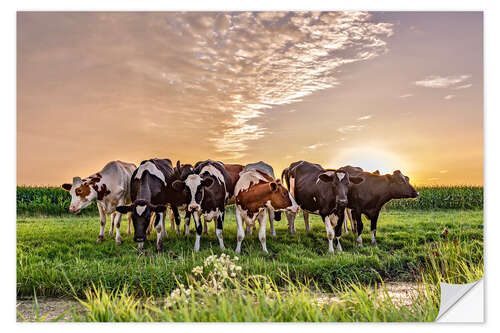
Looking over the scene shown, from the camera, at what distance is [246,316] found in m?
4.34

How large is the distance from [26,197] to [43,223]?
64 centimetres

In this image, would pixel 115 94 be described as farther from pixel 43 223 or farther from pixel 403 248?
pixel 403 248

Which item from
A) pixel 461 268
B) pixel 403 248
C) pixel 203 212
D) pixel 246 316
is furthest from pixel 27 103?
pixel 461 268

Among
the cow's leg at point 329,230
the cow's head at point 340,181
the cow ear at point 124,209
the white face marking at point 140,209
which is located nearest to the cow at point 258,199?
the cow's leg at point 329,230

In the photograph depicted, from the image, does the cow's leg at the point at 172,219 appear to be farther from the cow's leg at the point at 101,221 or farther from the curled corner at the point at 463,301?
the curled corner at the point at 463,301

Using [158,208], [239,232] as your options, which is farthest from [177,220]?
[239,232]

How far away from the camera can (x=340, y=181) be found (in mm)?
6633

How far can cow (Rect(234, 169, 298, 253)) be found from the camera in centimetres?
646

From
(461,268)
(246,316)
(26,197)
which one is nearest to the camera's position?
(246,316)

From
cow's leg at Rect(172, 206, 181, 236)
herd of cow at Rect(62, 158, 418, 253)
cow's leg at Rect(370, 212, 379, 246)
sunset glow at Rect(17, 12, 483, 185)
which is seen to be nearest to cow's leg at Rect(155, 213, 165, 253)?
herd of cow at Rect(62, 158, 418, 253)

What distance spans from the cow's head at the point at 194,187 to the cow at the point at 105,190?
897 millimetres

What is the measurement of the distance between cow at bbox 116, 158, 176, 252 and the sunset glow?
0.73 metres

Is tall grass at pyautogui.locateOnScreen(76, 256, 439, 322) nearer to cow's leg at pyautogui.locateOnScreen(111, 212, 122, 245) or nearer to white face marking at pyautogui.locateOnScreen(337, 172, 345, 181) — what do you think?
cow's leg at pyautogui.locateOnScreen(111, 212, 122, 245)

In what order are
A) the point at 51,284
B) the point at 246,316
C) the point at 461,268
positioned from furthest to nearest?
the point at 461,268, the point at 51,284, the point at 246,316
